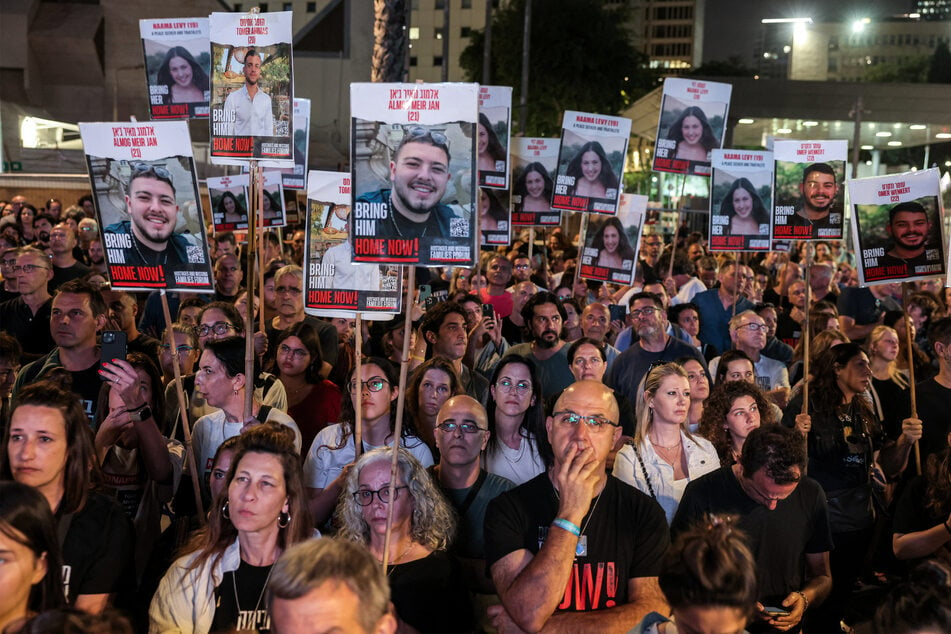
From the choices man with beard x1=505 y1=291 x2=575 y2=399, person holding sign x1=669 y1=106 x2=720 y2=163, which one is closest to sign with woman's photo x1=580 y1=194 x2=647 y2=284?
person holding sign x1=669 y1=106 x2=720 y2=163

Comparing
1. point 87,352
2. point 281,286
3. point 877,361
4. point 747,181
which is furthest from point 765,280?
point 87,352

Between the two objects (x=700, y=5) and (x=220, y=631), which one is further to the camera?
(x=700, y=5)

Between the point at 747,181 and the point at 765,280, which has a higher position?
the point at 747,181

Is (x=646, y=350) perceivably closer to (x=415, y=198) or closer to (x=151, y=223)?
(x=415, y=198)

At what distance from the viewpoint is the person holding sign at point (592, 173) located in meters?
11.5

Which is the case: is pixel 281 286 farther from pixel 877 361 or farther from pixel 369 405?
pixel 877 361

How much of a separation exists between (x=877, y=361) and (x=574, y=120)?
4445mm

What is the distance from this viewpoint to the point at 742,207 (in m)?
11.3

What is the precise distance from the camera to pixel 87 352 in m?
6.73

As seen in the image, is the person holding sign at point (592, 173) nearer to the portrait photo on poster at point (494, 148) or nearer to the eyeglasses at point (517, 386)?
the portrait photo on poster at point (494, 148)

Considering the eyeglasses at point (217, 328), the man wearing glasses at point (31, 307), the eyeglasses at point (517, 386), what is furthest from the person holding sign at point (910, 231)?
the man wearing glasses at point (31, 307)

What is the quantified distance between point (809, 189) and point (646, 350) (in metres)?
2.62

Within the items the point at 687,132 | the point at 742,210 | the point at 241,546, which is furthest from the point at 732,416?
the point at 687,132

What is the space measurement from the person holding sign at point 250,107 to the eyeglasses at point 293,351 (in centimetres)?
158
